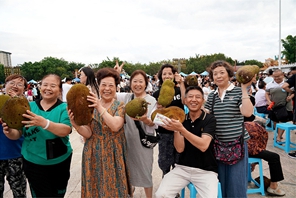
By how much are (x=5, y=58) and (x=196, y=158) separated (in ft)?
362

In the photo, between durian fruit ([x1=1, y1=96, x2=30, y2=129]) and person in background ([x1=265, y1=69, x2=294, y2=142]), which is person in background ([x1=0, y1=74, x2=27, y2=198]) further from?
person in background ([x1=265, y1=69, x2=294, y2=142])

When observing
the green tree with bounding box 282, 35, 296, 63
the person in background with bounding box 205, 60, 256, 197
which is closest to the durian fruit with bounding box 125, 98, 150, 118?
the person in background with bounding box 205, 60, 256, 197

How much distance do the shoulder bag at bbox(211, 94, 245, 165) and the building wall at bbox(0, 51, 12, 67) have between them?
104748mm

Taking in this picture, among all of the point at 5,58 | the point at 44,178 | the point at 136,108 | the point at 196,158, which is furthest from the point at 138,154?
the point at 5,58

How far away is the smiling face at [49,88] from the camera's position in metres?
2.30

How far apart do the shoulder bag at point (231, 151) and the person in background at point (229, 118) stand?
0.17 feet

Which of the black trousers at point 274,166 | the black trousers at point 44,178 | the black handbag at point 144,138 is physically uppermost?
the black handbag at point 144,138

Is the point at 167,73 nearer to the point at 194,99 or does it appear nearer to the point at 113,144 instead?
the point at 194,99

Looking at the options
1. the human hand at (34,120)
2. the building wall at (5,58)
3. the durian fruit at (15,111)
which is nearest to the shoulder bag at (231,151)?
the human hand at (34,120)

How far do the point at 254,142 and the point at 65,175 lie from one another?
2673 millimetres

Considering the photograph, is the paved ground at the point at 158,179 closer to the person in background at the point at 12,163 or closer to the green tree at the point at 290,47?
the person in background at the point at 12,163

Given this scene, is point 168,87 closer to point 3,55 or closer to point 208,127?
point 208,127

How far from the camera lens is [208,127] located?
2479 mm

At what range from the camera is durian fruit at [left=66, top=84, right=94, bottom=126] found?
2100 millimetres
